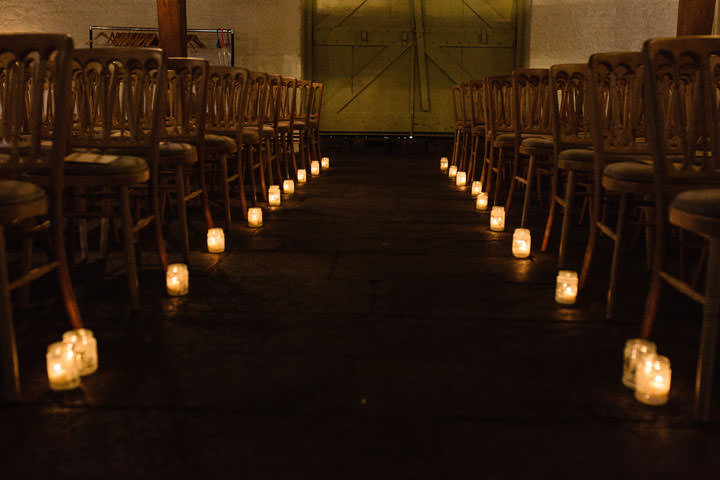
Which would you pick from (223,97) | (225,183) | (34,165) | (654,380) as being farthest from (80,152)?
(654,380)

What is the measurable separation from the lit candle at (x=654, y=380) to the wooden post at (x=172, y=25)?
5.94 m

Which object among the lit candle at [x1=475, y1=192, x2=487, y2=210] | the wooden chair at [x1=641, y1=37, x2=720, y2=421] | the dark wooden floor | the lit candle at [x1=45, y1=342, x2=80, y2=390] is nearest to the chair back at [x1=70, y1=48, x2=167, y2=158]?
the dark wooden floor

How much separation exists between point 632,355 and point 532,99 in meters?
2.80

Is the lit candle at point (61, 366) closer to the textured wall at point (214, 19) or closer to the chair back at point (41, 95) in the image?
the chair back at point (41, 95)

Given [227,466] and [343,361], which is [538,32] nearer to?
[343,361]

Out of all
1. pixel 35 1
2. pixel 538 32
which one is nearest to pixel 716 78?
pixel 538 32

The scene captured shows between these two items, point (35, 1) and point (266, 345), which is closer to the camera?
point (266, 345)

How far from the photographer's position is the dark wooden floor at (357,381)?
1.30m

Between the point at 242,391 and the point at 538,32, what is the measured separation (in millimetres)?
8442

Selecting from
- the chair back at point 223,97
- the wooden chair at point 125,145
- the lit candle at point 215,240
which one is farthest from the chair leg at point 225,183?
the wooden chair at point 125,145

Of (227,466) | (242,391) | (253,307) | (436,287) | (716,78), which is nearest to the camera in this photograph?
(227,466)

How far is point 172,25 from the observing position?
6.55 metres

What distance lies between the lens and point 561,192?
5684 mm

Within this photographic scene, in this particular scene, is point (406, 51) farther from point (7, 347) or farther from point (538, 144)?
point (7, 347)
